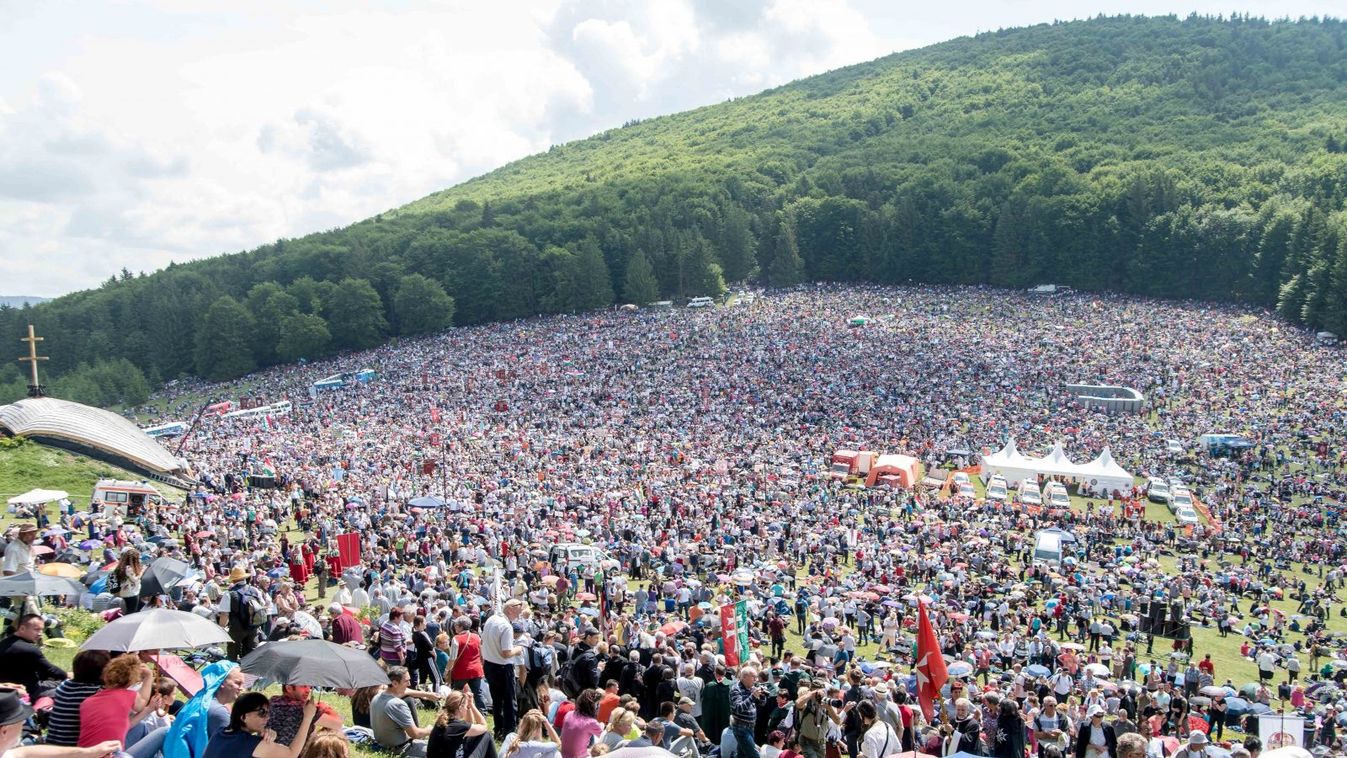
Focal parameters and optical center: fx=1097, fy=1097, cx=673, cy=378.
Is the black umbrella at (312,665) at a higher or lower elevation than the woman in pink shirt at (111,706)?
lower

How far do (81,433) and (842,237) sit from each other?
237 feet

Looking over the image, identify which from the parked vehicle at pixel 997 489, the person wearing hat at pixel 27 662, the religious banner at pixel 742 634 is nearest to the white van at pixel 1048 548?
the parked vehicle at pixel 997 489

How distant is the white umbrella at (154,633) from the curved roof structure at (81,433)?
25609mm

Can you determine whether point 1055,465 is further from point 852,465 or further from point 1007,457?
point 852,465

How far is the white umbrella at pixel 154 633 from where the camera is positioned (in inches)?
358

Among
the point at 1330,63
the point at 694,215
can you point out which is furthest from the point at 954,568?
the point at 1330,63

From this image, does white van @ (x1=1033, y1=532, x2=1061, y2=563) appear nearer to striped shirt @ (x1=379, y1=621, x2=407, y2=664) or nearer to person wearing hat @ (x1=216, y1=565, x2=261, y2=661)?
striped shirt @ (x1=379, y1=621, x2=407, y2=664)

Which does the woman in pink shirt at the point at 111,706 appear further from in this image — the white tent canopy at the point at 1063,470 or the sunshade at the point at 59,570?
the white tent canopy at the point at 1063,470

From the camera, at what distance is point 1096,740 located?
428 inches

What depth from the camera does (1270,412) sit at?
145ft

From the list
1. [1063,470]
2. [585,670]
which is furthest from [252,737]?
[1063,470]

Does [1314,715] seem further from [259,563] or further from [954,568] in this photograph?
[259,563]

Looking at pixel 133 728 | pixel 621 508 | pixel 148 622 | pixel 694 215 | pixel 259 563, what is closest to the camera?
pixel 133 728

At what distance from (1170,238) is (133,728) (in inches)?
3372
